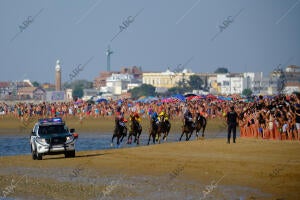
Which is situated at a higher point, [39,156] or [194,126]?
[194,126]

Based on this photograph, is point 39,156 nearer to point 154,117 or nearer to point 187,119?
point 154,117

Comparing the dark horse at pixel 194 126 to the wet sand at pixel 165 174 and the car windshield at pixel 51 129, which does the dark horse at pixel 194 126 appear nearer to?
the wet sand at pixel 165 174

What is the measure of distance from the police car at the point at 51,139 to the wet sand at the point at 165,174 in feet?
1.35

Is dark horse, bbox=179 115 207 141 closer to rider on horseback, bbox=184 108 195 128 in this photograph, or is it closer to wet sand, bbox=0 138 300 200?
rider on horseback, bbox=184 108 195 128

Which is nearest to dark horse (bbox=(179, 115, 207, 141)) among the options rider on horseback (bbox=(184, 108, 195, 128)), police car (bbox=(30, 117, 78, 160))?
rider on horseback (bbox=(184, 108, 195, 128))

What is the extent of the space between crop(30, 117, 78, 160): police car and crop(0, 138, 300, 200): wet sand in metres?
0.41

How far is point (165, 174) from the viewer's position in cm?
2355

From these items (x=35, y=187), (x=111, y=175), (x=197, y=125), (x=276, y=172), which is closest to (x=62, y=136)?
(x=111, y=175)

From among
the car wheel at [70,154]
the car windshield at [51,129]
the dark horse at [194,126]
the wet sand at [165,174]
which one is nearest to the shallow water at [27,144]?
the dark horse at [194,126]

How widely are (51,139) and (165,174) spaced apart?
6760 mm

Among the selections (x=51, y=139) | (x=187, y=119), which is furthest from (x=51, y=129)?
(x=187, y=119)

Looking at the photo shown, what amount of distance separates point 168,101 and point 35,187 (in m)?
55.9

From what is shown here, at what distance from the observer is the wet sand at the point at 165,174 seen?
19703 mm

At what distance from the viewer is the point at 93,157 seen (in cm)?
3066
